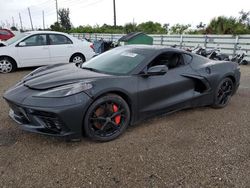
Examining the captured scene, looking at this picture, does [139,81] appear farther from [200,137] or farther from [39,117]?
[39,117]

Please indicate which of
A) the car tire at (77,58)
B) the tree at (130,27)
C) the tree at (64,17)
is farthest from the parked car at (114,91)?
the tree at (64,17)

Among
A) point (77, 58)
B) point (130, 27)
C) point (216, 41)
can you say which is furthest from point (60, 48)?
point (130, 27)

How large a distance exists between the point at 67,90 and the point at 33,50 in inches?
221

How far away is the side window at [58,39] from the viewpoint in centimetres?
788

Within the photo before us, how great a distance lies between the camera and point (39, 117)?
2.62 metres

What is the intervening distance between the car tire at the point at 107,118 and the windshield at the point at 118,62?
0.48 m

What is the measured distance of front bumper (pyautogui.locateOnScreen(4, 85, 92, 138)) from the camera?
2555mm

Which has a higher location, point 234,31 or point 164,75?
point 234,31

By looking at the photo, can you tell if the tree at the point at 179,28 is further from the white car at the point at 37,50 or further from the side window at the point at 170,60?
the side window at the point at 170,60

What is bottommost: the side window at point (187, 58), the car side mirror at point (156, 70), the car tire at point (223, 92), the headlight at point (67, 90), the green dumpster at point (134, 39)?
the car tire at point (223, 92)

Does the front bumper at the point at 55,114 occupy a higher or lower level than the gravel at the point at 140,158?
higher

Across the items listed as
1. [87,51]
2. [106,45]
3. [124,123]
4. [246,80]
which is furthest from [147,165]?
[106,45]

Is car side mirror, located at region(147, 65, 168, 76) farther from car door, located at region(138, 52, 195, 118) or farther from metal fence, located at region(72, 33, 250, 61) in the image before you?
metal fence, located at region(72, 33, 250, 61)

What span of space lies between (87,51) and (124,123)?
19.5 feet
